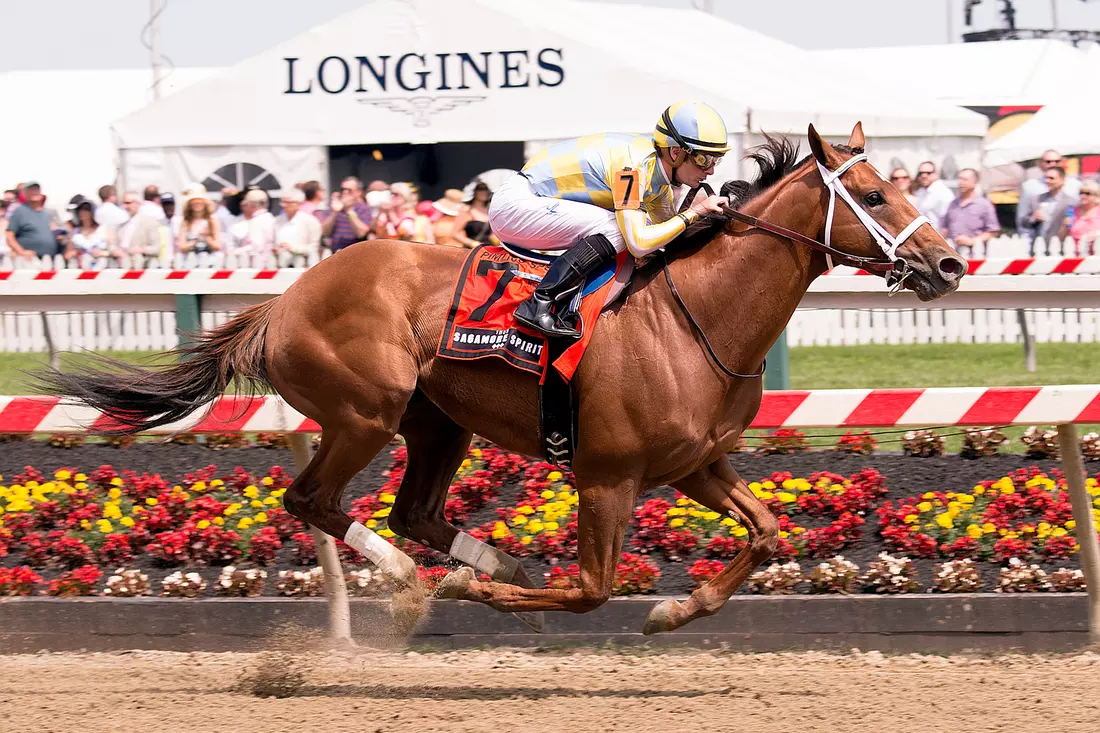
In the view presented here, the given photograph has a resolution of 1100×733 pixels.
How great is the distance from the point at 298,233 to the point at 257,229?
39 cm

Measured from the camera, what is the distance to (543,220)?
5188 millimetres

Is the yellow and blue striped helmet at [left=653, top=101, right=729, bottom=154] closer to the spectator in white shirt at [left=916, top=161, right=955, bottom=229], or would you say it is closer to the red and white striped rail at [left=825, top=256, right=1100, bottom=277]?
the red and white striped rail at [left=825, top=256, right=1100, bottom=277]

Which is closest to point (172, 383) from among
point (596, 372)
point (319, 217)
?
point (596, 372)

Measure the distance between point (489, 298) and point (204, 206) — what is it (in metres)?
8.02

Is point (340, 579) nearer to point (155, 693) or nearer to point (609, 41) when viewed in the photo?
point (155, 693)

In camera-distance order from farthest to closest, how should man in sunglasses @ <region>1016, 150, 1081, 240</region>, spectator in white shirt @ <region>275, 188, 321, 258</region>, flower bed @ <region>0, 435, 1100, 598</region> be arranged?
spectator in white shirt @ <region>275, 188, 321, 258</region>
man in sunglasses @ <region>1016, 150, 1081, 240</region>
flower bed @ <region>0, 435, 1100, 598</region>

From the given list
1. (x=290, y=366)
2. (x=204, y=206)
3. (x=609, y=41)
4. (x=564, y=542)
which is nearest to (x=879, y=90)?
(x=609, y=41)

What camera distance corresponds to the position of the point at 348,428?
17.4 feet

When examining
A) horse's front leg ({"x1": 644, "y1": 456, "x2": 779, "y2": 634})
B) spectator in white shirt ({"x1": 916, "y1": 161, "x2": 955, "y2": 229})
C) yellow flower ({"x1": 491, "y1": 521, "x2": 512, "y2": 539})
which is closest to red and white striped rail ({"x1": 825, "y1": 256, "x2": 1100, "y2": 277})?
spectator in white shirt ({"x1": 916, "y1": 161, "x2": 955, "y2": 229})

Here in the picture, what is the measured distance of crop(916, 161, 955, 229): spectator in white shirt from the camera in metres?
12.0

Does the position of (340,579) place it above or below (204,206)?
below

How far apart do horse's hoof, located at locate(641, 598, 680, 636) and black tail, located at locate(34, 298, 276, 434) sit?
5.51ft

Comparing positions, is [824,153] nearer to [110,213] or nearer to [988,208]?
[988,208]

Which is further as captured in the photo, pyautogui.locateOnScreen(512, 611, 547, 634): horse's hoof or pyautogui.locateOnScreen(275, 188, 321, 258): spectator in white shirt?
pyautogui.locateOnScreen(275, 188, 321, 258): spectator in white shirt
